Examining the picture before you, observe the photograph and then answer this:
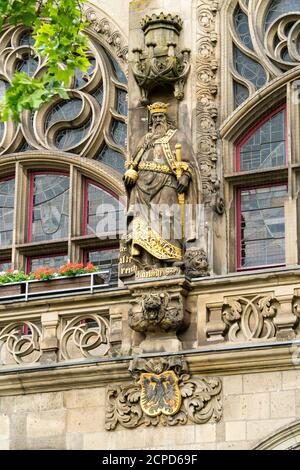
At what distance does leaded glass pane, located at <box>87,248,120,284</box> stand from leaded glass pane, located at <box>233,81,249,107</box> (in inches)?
95.3

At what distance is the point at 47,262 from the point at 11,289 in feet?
4.10

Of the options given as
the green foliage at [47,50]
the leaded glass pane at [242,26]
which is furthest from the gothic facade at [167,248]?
the green foliage at [47,50]

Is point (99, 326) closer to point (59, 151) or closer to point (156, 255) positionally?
point (156, 255)

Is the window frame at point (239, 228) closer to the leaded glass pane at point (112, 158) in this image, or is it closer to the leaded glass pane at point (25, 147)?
the leaded glass pane at point (112, 158)

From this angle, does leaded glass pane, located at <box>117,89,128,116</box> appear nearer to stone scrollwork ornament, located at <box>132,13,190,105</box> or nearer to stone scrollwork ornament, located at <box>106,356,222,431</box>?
stone scrollwork ornament, located at <box>132,13,190,105</box>

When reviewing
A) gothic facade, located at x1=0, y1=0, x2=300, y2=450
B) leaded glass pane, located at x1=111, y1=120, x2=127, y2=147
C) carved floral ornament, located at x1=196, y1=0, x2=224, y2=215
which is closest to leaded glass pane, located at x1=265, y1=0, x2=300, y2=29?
gothic facade, located at x1=0, y1=0, x2=300, y2=450

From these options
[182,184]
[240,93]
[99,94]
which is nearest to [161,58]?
[240,93]

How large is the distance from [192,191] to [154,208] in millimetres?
492

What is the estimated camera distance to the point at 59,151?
70.7 feet

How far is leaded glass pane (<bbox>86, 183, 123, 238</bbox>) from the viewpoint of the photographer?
21031 millimetres

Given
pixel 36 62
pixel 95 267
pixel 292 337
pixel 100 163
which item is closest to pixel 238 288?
pixel 292 337

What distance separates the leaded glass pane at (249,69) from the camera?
20.2m

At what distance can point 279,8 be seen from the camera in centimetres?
2047

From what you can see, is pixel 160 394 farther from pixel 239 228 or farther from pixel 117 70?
pixel 117 70
